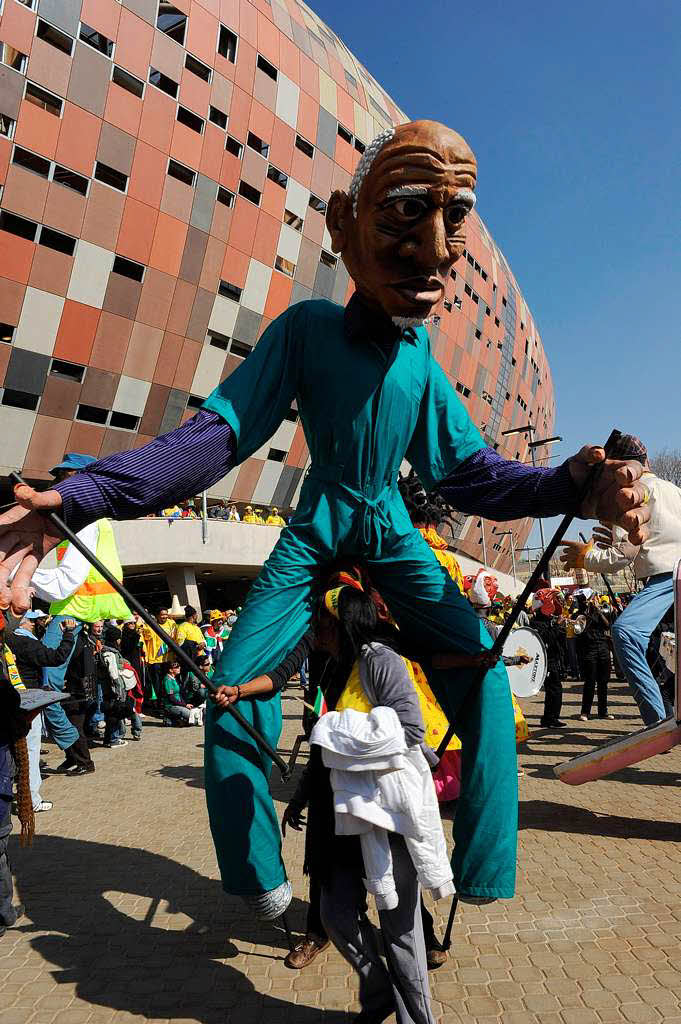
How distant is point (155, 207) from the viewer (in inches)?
736

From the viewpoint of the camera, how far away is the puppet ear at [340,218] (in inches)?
106

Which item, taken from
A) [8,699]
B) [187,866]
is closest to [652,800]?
[187,866]

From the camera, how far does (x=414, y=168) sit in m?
2.46

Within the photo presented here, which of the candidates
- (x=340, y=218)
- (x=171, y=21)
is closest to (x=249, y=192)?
(x=171, y=21)

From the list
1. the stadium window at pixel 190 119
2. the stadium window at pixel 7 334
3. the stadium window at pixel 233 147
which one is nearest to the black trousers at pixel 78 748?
the stadium window at pixel 7 334

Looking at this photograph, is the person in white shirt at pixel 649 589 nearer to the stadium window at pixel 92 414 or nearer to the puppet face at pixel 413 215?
the puppet face at pixel 413 215

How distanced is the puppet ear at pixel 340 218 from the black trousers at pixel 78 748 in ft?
20.0

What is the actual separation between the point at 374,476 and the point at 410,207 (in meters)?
0.89

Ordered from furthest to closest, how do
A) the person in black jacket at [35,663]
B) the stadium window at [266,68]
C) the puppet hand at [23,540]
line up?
the stadium window at [266,68] → the person in black jacket at [35,663] → the puppet hand at [23,540]

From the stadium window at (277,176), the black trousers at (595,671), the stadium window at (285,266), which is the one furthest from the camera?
the stadium window at (285,266)

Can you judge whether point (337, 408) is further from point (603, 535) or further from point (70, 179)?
point (70, 179)

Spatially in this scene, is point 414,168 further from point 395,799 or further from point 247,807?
point 247,807

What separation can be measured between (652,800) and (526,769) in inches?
58.0

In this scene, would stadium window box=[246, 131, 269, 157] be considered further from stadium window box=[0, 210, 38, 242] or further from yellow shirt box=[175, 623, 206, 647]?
yellow shirt box=[175, 623, 206, 647]
